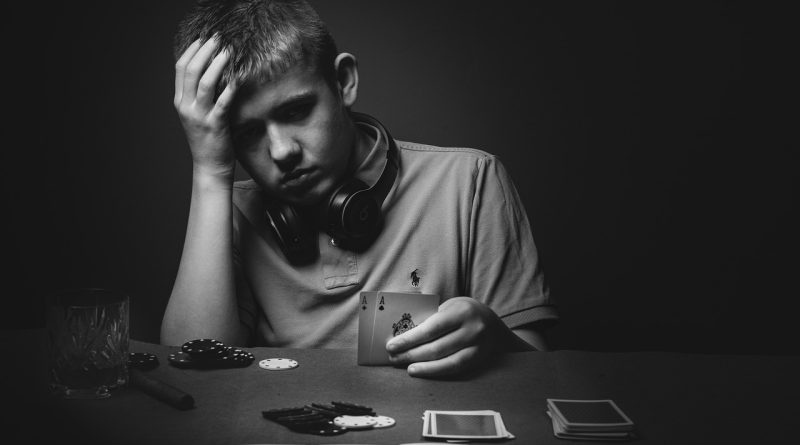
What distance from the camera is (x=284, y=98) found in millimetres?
1714

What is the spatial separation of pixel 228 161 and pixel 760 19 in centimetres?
168

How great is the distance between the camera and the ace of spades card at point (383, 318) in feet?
4.41

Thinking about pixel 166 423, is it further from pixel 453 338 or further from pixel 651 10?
pixel 651 10

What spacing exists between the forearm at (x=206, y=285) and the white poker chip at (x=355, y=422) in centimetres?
71

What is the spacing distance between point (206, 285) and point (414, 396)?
0.69 meters

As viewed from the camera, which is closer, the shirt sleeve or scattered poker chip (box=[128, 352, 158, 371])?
scattered poker chip (box=[128, 352, 158, 371])

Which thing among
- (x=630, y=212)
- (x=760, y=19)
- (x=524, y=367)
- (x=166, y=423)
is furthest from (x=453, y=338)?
(x=760, y=19)

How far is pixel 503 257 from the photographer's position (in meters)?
1.88

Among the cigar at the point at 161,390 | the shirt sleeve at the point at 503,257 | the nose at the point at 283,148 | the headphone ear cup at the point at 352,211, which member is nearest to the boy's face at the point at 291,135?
the nose at the point at 283,148

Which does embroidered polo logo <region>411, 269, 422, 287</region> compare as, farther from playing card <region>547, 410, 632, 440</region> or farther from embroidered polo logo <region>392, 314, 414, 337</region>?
playing card <region>547, 410, 632, 440</region>

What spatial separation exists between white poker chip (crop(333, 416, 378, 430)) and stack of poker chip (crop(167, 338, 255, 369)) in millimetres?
335

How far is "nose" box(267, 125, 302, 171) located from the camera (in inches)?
66.4

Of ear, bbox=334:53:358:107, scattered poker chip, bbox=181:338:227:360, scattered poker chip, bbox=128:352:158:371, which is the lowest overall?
scattered poker chip, bbox=128:352:158:371

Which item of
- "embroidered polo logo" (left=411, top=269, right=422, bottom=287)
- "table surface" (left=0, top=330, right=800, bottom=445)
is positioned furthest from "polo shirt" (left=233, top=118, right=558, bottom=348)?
"table surface" (left=0, top=330, right=800, bottom=445)
